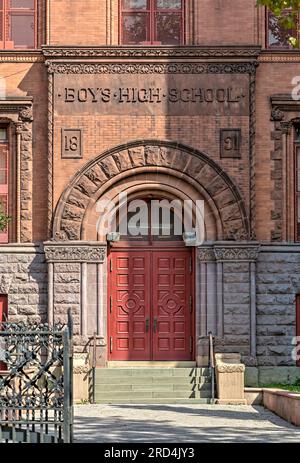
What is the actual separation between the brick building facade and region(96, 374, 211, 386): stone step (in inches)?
25.5

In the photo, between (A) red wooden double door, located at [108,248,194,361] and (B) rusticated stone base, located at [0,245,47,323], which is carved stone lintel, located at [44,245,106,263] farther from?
(A) red wooden double door, located at [108,248,194,361]

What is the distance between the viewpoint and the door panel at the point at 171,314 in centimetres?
2692

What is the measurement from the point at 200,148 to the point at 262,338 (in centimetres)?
483

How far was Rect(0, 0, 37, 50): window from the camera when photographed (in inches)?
1063

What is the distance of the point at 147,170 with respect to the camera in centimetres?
2658

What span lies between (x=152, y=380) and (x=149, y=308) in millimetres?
2052

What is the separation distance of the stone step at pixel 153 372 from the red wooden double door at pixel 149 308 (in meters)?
0.91

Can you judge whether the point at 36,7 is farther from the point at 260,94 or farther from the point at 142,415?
the point at 142,415

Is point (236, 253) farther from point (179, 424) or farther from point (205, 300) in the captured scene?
point (179, 424)

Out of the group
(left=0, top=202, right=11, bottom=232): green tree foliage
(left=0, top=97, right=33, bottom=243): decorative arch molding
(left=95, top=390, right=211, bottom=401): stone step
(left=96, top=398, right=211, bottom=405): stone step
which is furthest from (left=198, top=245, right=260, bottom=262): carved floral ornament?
(left=0, top=202, right=11, bottom=232): green tree foliage

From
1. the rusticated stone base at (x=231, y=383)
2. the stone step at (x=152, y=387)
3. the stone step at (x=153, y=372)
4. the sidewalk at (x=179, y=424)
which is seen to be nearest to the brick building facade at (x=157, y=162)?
the stone step at (x=153, y=372)

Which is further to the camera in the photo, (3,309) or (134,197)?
(134,197)

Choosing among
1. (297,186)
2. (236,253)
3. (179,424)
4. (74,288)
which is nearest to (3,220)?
(74,288)
